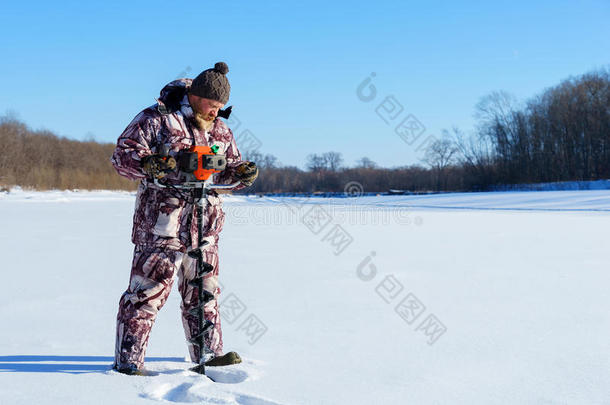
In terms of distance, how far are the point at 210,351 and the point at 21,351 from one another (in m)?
0.90

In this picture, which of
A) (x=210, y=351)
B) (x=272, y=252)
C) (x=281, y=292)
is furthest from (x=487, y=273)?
(x=210, y=351)

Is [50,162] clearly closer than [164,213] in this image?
No

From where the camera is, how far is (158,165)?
65.9 inches

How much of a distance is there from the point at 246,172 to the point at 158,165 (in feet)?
1.38

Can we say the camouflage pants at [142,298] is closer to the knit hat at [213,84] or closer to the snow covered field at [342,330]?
the snow covered field at [342,330]

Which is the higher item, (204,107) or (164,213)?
(204,107)

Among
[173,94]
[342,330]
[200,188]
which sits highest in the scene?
[173,94]

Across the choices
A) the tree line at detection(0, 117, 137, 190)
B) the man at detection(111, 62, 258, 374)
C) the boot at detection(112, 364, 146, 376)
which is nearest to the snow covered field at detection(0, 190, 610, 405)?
the boot at detection(112, 364, 146, 376)

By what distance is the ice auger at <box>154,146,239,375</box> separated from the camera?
1.77 m

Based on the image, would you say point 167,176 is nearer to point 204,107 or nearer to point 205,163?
point 205,163

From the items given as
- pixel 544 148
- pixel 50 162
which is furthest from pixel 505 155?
pixel 50 162

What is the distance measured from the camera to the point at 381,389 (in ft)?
5.70

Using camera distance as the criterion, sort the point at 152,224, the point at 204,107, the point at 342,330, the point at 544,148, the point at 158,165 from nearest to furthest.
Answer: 1. the point at 158,165
2. the point at 152,224
3. the point at 204,107
4. the point at 342,330
5. the point at 544,148

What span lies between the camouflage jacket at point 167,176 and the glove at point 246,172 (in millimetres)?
113
